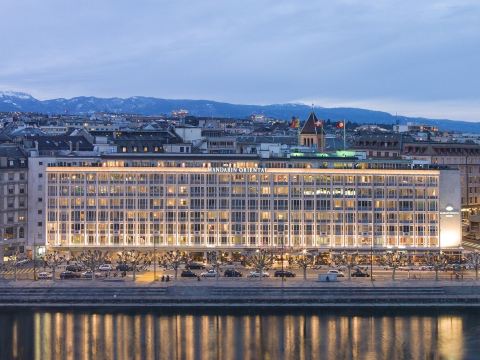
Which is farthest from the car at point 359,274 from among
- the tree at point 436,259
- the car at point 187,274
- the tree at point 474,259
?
the car at point 187,274

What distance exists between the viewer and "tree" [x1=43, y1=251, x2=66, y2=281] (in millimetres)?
77850

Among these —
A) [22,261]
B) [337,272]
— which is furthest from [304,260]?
[22,261]

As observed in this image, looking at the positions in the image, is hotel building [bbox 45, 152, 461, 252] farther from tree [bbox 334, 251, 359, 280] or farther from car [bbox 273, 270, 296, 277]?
car [bbox 273, 270, 296, 277]

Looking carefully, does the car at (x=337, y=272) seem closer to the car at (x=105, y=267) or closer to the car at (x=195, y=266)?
the car at (x=195, y=266)


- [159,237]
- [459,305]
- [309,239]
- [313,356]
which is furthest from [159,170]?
[313,356]

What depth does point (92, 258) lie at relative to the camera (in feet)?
244

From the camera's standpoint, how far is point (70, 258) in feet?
267

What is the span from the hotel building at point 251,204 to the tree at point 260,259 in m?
1.23

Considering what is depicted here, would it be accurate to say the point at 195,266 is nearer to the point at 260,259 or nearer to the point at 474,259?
the point at 260,259

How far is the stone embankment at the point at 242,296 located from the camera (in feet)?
221

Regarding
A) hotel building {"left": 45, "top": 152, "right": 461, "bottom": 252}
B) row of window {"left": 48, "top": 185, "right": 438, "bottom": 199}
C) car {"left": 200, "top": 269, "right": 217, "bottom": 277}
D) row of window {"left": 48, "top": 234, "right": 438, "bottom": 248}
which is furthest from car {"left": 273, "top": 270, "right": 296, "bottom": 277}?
row of window {"left": 48, "top": 185, "right": 438, "bottom": 199}

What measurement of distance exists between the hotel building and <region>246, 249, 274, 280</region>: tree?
4.05 feet

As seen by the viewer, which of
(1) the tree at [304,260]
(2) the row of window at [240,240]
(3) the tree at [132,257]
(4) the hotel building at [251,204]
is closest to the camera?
(1) the tree at [304,260]

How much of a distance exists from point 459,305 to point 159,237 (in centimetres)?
2446
